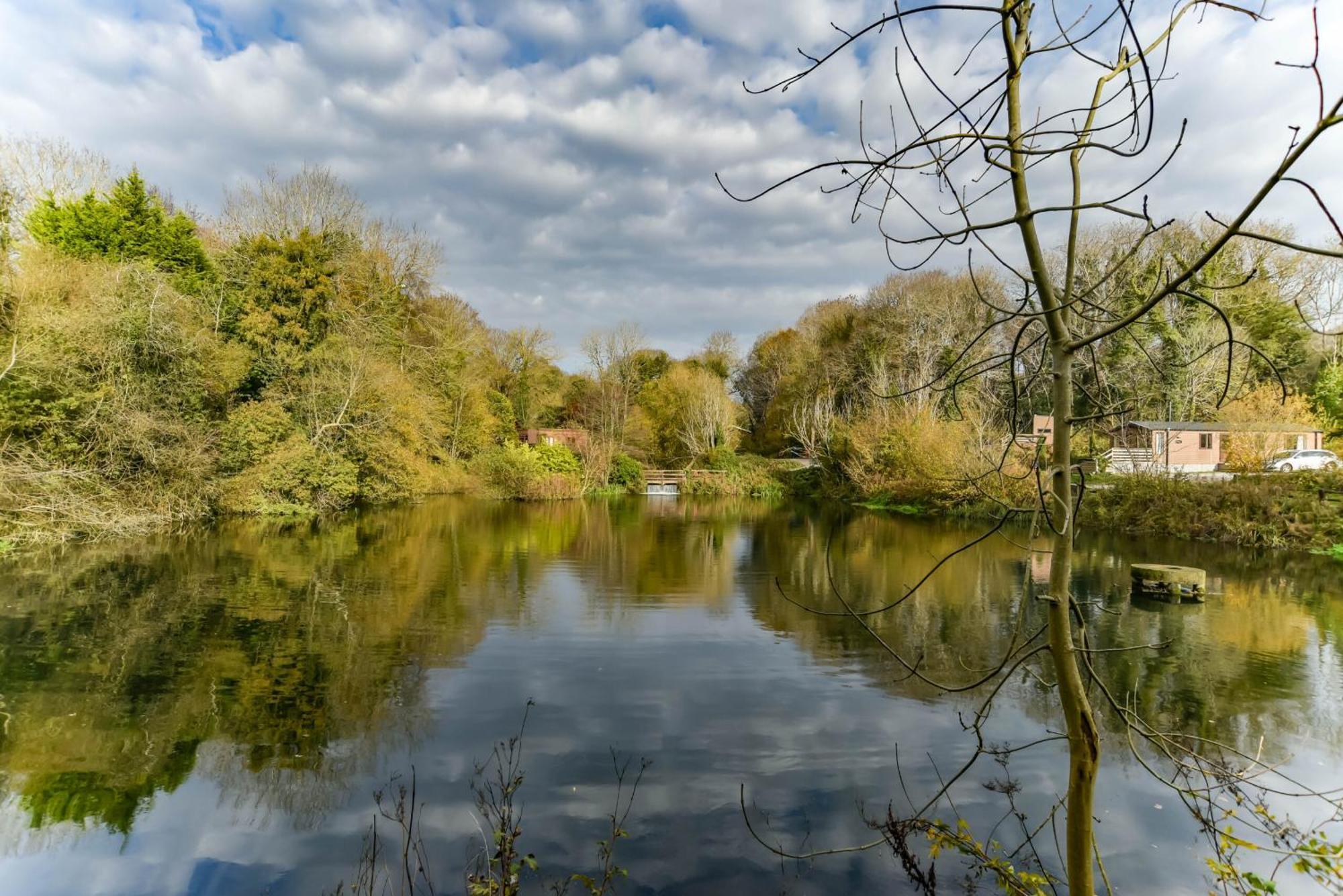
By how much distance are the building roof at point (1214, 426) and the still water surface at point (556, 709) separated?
967 centimetres

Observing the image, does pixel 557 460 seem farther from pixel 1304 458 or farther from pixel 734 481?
pixel 1304 458

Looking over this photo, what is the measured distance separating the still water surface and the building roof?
9.67 m

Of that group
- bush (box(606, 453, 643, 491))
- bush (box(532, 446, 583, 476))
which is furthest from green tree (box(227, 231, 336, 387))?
bush (box(606, 453, 643, 491))

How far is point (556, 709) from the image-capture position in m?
6.63

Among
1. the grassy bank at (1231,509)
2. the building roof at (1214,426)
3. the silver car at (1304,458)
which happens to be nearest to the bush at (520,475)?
the grassy bank at (1231,509)

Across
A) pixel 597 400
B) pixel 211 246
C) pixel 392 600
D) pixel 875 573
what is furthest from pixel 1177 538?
pixel 211 246

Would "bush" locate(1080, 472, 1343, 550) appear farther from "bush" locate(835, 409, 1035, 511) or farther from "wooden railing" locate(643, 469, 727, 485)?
"wooden railing" locate(643, 469, 727, 485)

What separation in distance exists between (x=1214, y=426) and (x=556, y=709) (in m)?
31.2

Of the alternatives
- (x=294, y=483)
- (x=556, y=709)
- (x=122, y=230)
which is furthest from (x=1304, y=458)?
(x=122, y=230)

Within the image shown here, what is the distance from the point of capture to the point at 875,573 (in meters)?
13.3

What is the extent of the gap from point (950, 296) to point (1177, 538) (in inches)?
730

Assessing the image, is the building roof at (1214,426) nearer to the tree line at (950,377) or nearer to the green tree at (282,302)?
the tree line at (950,377)

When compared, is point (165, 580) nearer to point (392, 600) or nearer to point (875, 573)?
point (392, 600)

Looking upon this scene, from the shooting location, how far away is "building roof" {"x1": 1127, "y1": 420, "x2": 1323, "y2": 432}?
21.2 meters
